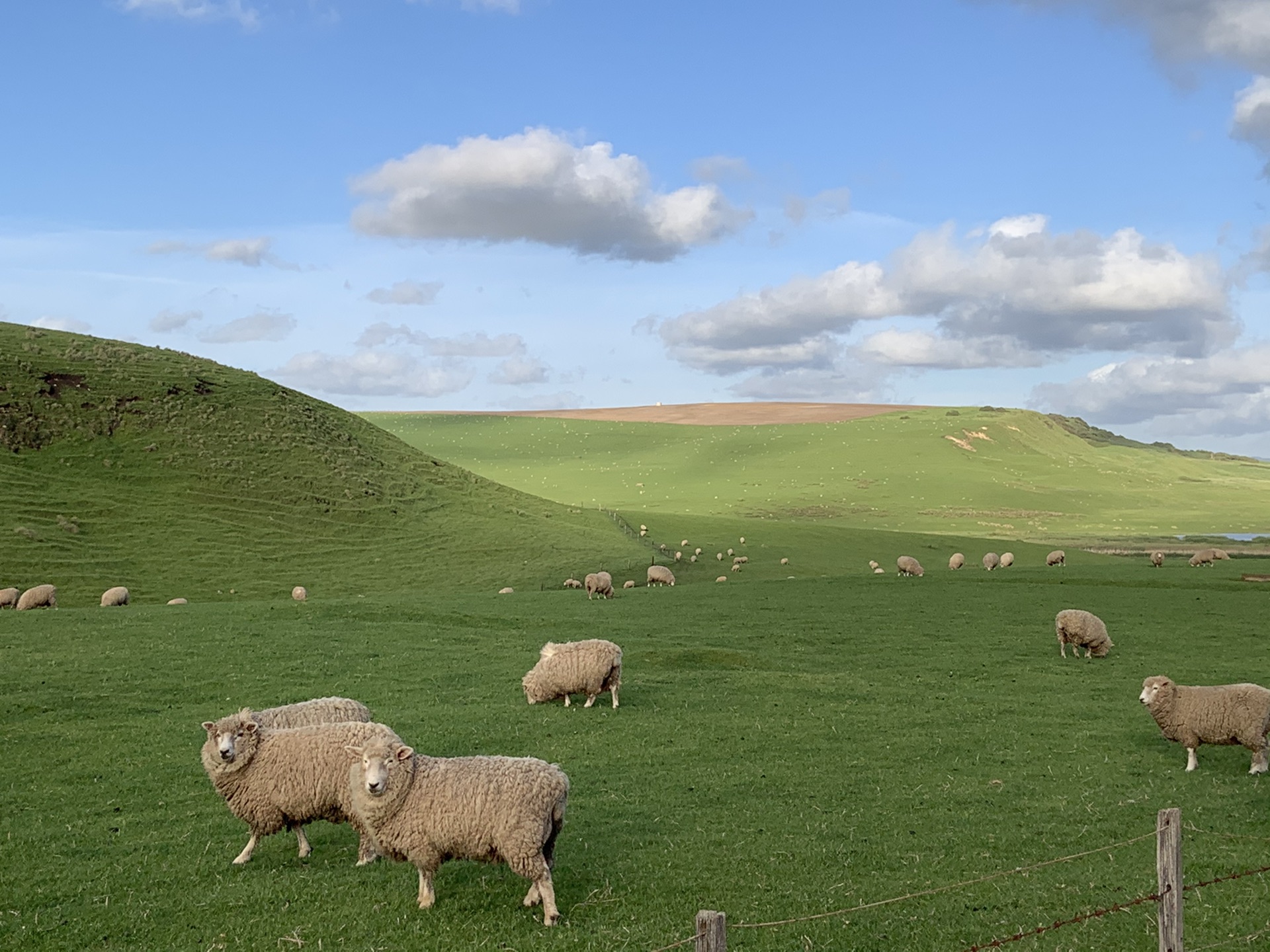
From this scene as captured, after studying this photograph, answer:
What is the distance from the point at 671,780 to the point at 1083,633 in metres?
17.7

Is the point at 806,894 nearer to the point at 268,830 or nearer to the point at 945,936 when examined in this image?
the point at 945,936

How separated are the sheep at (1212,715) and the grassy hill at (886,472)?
66012mm

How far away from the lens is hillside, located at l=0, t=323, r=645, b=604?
55.2 m

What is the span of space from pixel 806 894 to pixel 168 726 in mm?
14094

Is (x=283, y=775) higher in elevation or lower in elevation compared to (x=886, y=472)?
lower

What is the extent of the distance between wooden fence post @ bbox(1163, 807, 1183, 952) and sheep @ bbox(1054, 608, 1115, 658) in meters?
21.9

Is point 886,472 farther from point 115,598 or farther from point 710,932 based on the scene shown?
point 710,932

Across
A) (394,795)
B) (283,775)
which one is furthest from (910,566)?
(394,795)

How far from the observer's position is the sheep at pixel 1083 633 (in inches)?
1140

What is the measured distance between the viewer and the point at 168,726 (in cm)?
1984

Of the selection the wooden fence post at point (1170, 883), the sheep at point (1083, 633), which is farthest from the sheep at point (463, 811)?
the sheep at point (1083, 633)

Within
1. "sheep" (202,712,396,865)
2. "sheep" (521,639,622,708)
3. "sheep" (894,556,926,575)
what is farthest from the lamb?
"sheep" (202,712,396,865)

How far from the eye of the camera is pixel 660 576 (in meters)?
54.2

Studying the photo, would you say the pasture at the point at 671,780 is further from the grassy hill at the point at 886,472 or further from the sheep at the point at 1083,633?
the grassy hill at the point at 886,472
